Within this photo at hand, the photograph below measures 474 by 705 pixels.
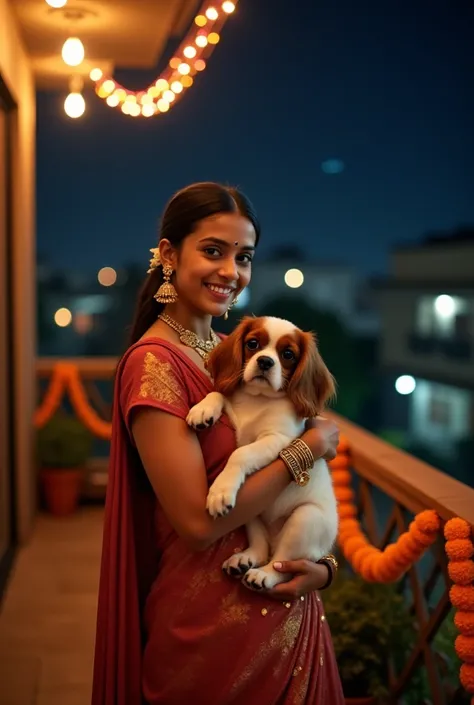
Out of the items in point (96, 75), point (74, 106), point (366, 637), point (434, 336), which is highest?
point (96, 75)

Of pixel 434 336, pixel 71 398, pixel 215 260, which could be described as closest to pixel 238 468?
pixel 215 260

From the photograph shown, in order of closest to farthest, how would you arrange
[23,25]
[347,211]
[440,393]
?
[23,25], [440,393], [347,211]

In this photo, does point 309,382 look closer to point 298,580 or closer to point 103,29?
point 298,580

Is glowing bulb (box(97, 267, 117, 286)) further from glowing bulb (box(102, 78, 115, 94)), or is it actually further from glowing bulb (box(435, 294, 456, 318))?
glowing bulb (box(102, 78, 115, 94))

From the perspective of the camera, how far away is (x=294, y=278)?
27.2 ft

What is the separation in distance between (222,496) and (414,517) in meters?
0.96

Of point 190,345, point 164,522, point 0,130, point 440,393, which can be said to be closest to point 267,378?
point 190,345

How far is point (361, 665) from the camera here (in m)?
2.43

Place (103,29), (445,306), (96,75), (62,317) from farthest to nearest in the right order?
(445,306)
(62,317)
(103,29)
(96,75)

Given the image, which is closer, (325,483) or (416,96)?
(325,483)

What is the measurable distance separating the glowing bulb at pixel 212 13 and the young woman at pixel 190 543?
1.78m

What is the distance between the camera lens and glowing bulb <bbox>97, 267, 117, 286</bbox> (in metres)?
7.82

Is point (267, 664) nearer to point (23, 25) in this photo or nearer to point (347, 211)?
point (23, 25)

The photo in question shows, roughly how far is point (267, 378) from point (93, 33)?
10.1 ft
